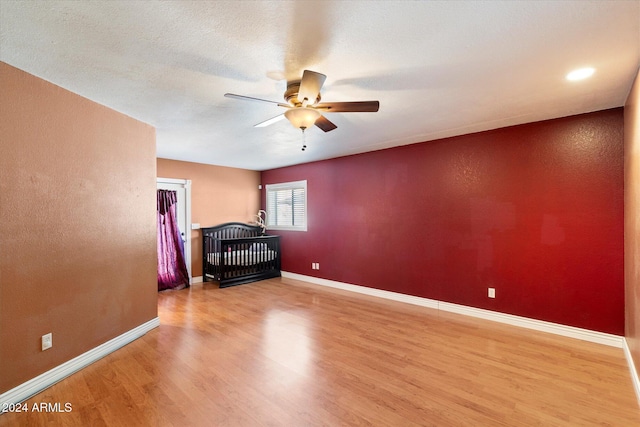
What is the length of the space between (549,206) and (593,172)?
50 cm

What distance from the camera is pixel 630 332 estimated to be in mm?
2537

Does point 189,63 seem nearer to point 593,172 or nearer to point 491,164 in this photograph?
point 491,164

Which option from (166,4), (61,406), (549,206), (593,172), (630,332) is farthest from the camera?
(549,206)

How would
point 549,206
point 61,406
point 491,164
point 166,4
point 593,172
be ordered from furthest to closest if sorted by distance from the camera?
point 491,164, point 549,206, point 593,172, point 61,406, point 166,4

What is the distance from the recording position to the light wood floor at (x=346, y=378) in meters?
1.90

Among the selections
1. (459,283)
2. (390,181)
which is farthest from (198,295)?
(459,283)

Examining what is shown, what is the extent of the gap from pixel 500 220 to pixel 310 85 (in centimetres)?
301

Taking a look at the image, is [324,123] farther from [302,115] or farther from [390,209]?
[390,209]

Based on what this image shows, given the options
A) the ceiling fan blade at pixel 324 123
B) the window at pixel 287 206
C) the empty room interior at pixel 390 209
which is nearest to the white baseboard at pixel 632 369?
the empty room interior at pixel 390 209

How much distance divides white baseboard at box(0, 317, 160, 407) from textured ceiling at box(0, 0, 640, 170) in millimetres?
2325

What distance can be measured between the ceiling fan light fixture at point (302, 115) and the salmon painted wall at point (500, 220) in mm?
2532

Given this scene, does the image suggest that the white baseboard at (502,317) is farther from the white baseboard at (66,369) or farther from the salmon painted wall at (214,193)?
the white baseboard at (66,369)

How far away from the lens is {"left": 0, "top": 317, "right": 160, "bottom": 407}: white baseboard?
2.05m

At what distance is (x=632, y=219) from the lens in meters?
2.41
